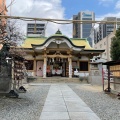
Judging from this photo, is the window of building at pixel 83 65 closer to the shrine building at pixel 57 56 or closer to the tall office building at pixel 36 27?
the shrine building at pixel 57 56

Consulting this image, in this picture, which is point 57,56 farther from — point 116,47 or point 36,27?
point 36,27

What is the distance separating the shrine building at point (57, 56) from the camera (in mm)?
27328

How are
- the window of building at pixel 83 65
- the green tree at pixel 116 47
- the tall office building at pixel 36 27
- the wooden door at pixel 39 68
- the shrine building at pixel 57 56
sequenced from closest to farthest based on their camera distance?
the tall office building at pixel 36 27 < the shrine building at pixel 57 56 < the window of building at pixel 83 65 < the wooden door at pixel 39 68 < the green tree at pixel 116 47

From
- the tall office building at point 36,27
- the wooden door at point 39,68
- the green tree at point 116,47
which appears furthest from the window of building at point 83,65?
the tall office building at point 36,27

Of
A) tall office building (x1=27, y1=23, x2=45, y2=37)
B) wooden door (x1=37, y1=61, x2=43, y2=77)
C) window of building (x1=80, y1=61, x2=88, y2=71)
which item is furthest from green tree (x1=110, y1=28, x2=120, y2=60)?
tall office building (x1=27, y1=23, x2=45, y2=37)

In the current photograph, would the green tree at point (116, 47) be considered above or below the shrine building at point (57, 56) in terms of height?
above

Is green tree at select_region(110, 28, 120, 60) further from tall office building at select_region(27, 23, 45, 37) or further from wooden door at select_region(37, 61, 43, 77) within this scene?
tall office building at select_region(27, 23, 45, 37)

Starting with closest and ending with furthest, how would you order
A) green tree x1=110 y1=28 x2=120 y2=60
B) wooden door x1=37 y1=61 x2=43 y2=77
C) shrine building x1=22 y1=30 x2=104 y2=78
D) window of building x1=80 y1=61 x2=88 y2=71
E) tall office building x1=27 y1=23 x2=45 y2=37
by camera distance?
tall office building x1=27 y1=23 x2=45 y2=37, shrine building x1=22 y1=30 x2=104 y2=78, window of building x1=80 y1=61 x2=88 y2=71, wooden door x1=37 y1=61 x2=43 y2=77, green tree x1=110 y1=28 x2=120 y2=60

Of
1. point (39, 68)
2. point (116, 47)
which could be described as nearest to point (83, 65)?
point (39, 68)

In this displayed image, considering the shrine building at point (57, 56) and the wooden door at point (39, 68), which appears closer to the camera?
the shrine building at point (57, 56)

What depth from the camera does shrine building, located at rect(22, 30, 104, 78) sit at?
27.3 m

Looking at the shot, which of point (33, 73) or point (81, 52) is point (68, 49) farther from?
point (33, 73)

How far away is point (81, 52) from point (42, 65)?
5.92 meters

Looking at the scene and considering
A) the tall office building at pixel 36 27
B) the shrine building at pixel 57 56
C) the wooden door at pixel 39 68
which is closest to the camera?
the tall office building at pixel 36 27
